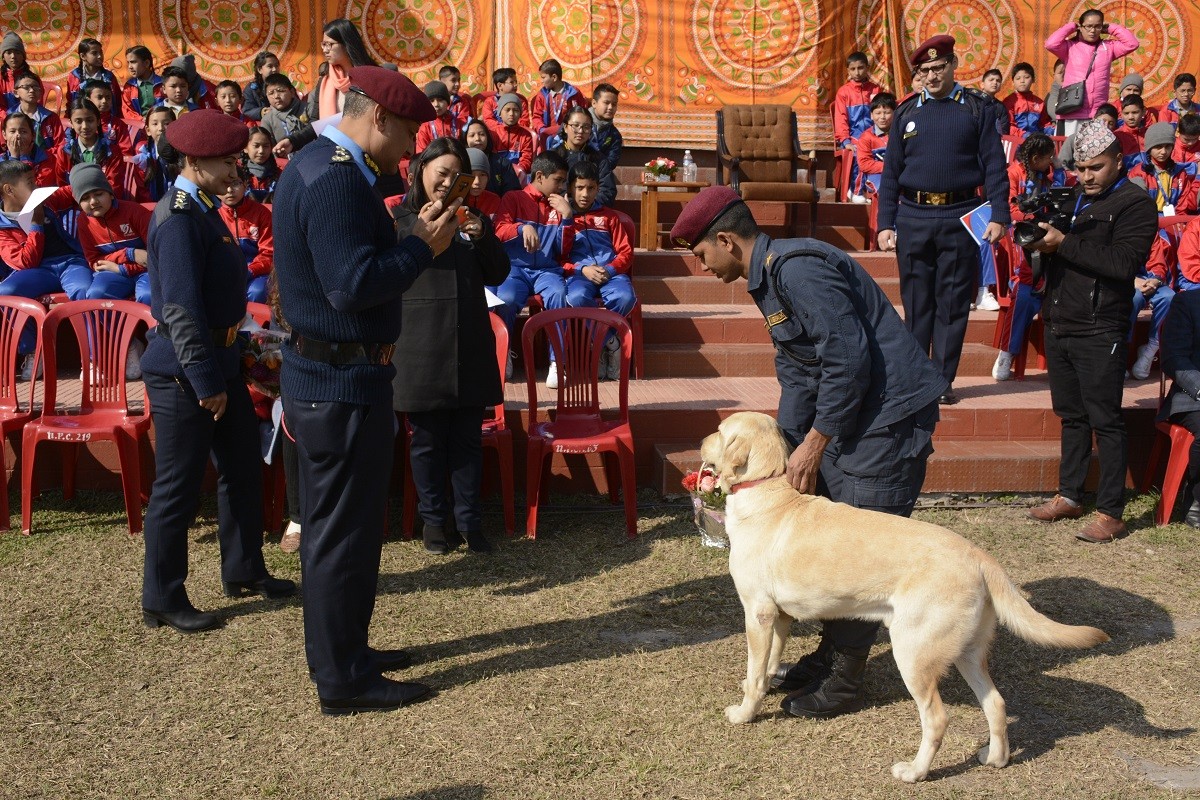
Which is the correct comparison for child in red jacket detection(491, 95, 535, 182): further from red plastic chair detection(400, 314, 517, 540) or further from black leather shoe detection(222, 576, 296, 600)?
black leather shoe detection(222, 576, 296, 600)

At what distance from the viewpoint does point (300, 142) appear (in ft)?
28.4

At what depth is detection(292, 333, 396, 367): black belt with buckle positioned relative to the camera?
3625 millimetres

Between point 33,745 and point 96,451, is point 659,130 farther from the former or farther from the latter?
point 33,745

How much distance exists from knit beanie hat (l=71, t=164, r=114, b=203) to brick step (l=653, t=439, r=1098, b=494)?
447cm

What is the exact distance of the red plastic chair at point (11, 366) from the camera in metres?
5.77

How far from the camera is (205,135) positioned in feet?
14.3

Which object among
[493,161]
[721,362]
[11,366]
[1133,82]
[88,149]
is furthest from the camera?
[1133,82]

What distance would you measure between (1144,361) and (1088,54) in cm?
556

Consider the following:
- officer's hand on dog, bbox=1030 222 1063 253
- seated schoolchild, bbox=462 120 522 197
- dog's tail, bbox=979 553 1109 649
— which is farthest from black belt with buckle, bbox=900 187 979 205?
dog's tail, bbox=979 553 1109 649

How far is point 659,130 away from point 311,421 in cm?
989

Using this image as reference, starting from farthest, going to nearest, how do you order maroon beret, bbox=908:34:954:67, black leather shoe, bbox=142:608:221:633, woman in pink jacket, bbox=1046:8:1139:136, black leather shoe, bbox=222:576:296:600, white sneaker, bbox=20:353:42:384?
1. woman in pink jacket, bbox=1046:8:1139:136
2. white sneaker, bbox=20:353:42:384
3. maroon beret, bbox=908:34:954:67
4. black leather shoe, bbox=222:576:296:600
5. black leather shoe, bbox=142:608:221:633

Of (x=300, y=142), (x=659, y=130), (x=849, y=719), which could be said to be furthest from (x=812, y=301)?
(x=659, y=130)

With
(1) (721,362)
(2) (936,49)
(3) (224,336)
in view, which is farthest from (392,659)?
(2) (936,49)

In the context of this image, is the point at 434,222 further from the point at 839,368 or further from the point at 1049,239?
the point at 1049,239
